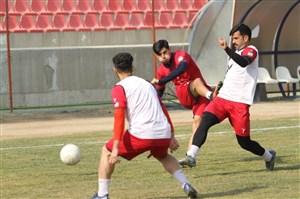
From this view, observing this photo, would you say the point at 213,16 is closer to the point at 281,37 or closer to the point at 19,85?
the point at 281,37

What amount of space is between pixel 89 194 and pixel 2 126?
Result: 10864 millimetres

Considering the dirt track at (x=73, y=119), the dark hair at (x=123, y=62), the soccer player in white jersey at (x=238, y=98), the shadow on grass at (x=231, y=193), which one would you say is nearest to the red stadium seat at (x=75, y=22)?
the dirt track at (x=73, y=119)

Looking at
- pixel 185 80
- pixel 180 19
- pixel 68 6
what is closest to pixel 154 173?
pixel 185 80

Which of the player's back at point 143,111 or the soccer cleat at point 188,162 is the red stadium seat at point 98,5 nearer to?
the soccer cleat at point 188,162

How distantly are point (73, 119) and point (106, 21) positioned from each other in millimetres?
5689

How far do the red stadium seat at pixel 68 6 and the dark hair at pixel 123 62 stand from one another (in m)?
17.7

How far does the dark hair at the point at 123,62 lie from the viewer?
888 centimetres

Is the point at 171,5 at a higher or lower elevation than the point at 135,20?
higher

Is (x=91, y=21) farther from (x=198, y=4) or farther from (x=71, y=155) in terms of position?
(x=71, y=155)

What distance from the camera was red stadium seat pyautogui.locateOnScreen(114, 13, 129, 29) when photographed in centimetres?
2702

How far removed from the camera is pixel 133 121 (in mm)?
9023

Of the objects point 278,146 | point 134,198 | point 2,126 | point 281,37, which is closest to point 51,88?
point 2,126

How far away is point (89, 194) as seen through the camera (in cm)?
1009

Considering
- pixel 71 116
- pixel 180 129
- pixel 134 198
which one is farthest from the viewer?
pixel 71 116
